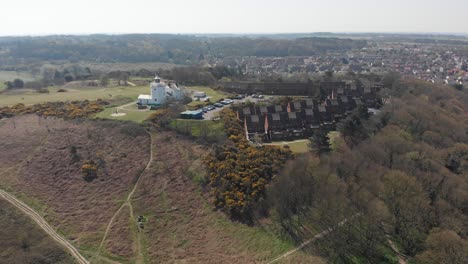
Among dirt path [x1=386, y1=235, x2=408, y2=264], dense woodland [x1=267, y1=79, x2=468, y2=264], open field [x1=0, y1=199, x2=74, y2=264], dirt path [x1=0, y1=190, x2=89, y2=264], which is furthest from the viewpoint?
dirt path [x1=0, y1=190, x2=89, y2=264]

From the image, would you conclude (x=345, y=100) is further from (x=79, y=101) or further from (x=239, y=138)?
(x=79, y=101)

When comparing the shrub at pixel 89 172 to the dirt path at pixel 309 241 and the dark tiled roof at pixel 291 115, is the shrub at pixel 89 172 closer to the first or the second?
the dirt path at pixel 309 241

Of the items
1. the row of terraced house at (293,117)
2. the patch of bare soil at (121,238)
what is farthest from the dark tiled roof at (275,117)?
the patch of bare soil at (121,238)

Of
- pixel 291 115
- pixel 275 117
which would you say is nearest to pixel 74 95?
pixel 275 117

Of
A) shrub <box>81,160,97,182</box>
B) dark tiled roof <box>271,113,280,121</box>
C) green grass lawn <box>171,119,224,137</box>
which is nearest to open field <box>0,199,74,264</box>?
shrub <box>81,160,97,182</box>

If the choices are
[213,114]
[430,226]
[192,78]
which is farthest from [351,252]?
[192,78]

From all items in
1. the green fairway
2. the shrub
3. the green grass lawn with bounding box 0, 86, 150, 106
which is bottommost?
the shrub

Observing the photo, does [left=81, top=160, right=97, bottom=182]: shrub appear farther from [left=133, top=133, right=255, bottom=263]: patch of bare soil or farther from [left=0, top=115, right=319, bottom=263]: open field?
[left=133, top=133, right=255, bottom=263]: patch of bare soil
